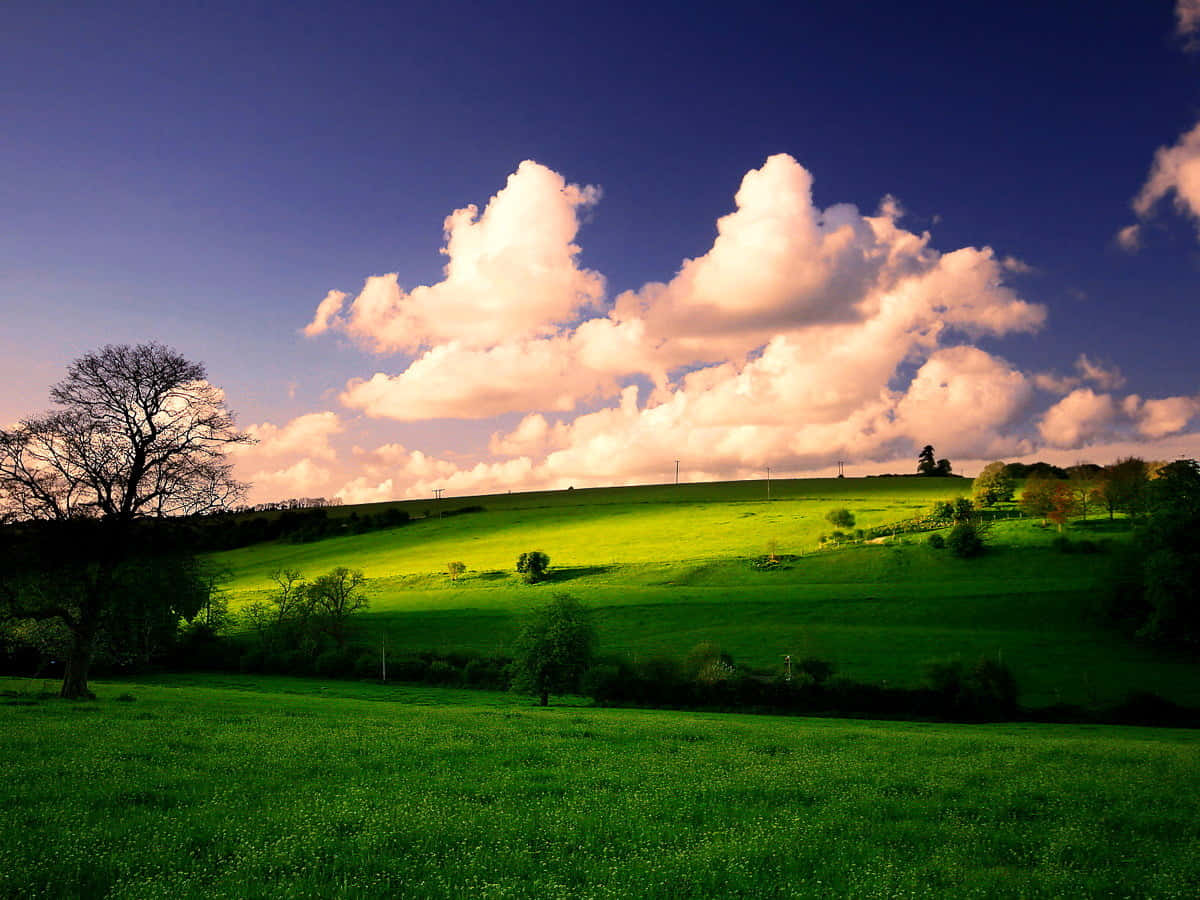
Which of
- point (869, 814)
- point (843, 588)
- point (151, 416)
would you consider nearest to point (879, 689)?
point (843, 588)

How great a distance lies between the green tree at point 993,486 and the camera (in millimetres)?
132250

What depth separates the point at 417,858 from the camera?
31.8 ft

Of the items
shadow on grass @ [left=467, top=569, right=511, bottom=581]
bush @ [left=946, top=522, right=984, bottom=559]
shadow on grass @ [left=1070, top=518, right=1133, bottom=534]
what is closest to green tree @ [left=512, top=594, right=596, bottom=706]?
shadow on grass @ [left=467, top=569, right=511, bottom=581]

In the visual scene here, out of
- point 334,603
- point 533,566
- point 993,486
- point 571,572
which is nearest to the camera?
point 334,603

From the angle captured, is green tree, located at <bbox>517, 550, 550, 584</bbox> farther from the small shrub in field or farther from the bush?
the bush

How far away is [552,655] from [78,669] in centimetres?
3637

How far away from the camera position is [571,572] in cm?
11588

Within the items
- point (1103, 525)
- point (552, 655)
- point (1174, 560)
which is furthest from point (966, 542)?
point (552, 655)

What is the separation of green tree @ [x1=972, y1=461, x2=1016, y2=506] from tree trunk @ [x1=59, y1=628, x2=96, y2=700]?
135976 millimetres

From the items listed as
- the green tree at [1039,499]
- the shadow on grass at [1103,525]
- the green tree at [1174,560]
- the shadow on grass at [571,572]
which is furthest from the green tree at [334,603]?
the shadow on grass at [1103,525]

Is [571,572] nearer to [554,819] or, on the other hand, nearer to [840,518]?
[840,518]

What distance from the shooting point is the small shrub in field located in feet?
420

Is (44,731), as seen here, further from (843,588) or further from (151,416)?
(843,588)

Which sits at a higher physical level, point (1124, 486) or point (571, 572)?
point (1124, 486)
